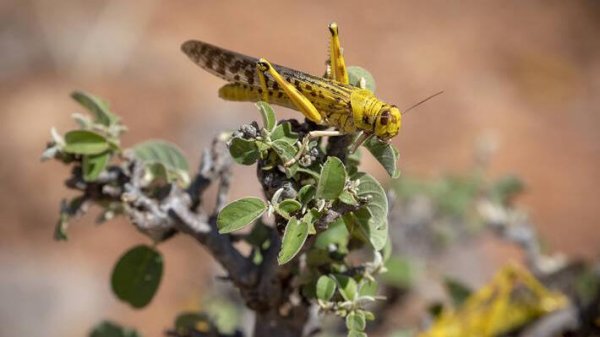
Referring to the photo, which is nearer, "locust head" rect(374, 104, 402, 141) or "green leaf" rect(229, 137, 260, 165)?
"green leaf" rect(229, 137, 260, 165)

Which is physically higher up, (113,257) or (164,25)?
(164,25)

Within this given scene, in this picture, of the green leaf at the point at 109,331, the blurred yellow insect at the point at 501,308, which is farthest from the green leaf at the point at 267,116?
the blurred yellow insect at the point at 501,308

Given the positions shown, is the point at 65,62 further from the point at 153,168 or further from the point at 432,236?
the point at 153,168

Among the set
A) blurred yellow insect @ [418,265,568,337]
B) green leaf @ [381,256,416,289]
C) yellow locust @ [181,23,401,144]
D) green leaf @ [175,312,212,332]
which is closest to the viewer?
yellow locust @ [181,23,401,144]

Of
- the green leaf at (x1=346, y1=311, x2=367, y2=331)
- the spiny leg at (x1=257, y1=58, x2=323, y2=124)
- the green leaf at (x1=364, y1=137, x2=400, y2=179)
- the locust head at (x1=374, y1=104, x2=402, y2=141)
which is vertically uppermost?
the spiny leg at (x1=257, y1=58, x2=323, y2=124)

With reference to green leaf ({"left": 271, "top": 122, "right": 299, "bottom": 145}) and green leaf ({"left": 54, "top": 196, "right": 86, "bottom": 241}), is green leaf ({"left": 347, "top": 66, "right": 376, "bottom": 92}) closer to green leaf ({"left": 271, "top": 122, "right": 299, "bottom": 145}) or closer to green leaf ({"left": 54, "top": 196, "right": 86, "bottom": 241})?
green leaf ({"left": 271, "top": 122, "right": 299, "bottom": 145})

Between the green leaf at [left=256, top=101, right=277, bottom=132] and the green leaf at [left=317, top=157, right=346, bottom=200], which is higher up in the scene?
the green leaf at [left=256, top=101, right=277, bottom=132]

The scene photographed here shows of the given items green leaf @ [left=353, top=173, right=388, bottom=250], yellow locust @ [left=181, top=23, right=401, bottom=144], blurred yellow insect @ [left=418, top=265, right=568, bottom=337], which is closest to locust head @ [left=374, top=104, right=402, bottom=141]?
yellow locust @ [left=181, top=23, right=401, bottom=144]

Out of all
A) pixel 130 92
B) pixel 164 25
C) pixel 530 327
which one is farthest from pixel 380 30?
pixel 530 327
